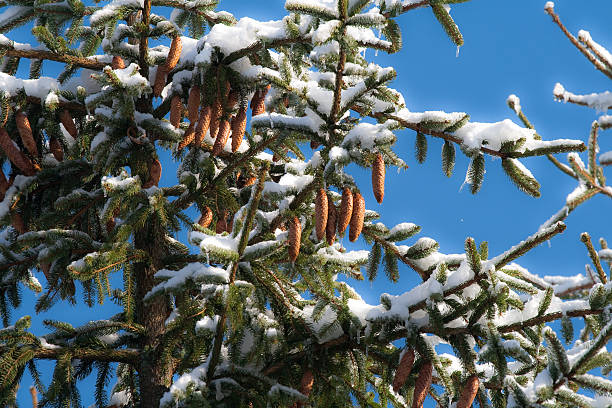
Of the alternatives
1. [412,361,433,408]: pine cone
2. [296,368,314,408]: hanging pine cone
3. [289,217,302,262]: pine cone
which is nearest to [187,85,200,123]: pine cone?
[289,217,302,262]: pine cone

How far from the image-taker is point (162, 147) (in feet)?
19.4

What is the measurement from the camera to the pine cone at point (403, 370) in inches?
146

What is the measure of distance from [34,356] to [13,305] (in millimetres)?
1297

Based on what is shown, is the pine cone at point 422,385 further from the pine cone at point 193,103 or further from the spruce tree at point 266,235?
the pine cone at point 193,103

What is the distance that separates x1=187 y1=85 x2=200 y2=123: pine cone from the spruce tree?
0.02 metres

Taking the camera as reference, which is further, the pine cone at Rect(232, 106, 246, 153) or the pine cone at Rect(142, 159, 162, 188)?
the pine cone at Rect(142, 159, 162, 188)

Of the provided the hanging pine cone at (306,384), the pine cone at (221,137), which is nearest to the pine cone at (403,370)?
the hanging pine cone at (306,384)

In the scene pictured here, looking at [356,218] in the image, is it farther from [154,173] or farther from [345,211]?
[154,173]

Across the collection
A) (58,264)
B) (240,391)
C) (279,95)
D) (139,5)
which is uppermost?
(139,5)

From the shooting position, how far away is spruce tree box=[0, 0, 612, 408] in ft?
12.2

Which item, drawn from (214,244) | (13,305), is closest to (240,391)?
(214,244)

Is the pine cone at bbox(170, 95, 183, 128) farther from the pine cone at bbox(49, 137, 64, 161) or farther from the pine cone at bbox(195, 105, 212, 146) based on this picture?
the pine cone at bbox(49, 137, 64, 161)

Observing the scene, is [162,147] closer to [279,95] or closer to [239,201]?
[239,201]

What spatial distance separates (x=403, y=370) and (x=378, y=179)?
3.69 ft
